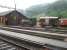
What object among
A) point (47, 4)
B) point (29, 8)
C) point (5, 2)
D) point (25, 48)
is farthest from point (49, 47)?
point (5, 2)

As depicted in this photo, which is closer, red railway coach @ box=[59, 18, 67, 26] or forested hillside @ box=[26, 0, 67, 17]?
forested hillside @ box=[26, 0, 67, 17]

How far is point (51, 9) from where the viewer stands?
165 inches

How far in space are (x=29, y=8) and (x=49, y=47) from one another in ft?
8.94

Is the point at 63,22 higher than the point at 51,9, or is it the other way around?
the point at 51,9

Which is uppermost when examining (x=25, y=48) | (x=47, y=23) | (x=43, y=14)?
(x=43, y=14)

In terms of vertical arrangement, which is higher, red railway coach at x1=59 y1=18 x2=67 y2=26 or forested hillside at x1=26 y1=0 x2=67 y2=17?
forested hillside at x1=26 y1=0 x2=67 y2=17

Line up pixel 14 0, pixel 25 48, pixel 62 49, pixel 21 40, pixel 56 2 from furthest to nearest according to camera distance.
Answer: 1. pixel 14 0
2. pixel 56 2
3. pixel 21 40
4. pixel 25 48
5. pixel 62 49

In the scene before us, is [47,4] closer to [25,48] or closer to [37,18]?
[37,18]

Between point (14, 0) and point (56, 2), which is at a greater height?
point (14, 0)

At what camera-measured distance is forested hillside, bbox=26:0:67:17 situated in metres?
3.81

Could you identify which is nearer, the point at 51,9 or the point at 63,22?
the point at 63,22

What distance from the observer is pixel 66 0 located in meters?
3.73

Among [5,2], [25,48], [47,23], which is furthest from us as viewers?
[5,2]

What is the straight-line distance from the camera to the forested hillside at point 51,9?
150 inches
